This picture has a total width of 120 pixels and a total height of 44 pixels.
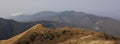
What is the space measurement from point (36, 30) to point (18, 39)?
5.91 meters

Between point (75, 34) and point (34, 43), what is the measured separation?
10.2m

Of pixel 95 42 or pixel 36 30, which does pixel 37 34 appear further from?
pixel 95 42

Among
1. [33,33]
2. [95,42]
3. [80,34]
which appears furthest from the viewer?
[33,33]

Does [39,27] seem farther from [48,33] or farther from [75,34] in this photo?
[75,34]

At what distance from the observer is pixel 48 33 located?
73.5 m

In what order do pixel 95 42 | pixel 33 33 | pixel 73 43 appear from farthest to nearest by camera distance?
pixel 33 33 → pixel 73 43 → pixel 95 42

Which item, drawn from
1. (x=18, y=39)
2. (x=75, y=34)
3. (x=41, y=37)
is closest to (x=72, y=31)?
(x=75, y=34)

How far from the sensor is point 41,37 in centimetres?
7194

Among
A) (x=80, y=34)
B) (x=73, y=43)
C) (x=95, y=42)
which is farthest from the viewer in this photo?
(x=80, y=34)

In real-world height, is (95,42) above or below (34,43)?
above

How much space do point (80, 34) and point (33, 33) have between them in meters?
12.3

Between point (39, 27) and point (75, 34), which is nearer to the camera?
point (75, 34)

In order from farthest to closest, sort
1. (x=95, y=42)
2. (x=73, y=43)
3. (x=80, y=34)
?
(x=80, y=34)
(x=73, y=43)
(x=95, y=42)

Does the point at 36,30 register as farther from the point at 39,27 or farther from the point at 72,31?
the point at 72,31
